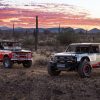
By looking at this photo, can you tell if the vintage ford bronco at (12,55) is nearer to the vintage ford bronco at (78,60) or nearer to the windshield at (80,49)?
the vintage ford bronco at (78,60)

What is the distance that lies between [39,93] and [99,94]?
2260 mm

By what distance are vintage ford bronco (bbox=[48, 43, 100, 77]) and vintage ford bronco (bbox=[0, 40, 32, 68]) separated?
5940mm

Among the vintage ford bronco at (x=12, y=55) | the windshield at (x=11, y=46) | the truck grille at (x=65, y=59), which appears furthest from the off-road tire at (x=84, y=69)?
the windshield at (x=11, y=46)

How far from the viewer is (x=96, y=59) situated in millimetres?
21797

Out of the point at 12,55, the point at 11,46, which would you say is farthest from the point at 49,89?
the point at 11,46

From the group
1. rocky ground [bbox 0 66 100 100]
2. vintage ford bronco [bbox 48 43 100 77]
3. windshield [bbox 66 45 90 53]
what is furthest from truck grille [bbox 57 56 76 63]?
rocky ground [bbox 0 66 100 100]

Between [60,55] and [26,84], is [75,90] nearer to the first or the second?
[26,84]

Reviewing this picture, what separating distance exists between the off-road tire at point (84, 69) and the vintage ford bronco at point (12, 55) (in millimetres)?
7721

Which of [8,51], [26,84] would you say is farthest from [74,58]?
[8,51]

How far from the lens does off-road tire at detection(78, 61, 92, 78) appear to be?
20.8 metres

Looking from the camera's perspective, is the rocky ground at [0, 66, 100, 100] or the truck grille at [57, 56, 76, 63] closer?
the rocky ground at [0, 66, 100, 100]

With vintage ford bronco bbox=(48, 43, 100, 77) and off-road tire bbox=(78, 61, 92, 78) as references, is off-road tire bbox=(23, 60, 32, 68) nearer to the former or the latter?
vintage ford bronco bbox=(48, 43, 100, 77)

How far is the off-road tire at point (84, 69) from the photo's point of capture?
20.8 metres

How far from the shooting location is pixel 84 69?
2089 cm
